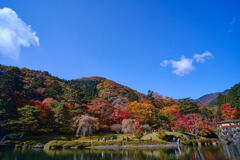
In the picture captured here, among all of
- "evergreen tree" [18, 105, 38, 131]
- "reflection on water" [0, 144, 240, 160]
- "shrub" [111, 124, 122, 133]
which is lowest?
"reflection on water" [0, 144, 240, 160]

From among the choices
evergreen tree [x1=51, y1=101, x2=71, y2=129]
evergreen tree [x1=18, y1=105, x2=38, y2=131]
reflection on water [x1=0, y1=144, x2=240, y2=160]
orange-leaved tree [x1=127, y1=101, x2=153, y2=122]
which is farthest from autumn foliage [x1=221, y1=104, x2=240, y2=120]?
evergreen tree [x1=18, y1=105, x2=38, y2=131]

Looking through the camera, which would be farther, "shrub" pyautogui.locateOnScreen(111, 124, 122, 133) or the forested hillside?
"shrub" pyautogui.locateOnScreen(111, 124, 122, 133)

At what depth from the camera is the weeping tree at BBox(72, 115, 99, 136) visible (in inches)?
1304

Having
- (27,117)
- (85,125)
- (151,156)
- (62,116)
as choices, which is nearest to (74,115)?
(62,116)

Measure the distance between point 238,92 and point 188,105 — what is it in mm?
15959

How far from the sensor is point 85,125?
33.2m

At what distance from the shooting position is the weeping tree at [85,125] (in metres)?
33.1

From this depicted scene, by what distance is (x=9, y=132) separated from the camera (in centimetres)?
3173

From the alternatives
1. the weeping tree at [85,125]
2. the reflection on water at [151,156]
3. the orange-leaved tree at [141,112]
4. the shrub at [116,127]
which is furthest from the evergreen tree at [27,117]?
the orange-leaved tree at [141,112]

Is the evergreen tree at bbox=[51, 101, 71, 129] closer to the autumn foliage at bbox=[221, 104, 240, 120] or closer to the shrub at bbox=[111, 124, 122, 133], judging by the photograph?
the shrub at bbox=[111, 124, 122, 133]

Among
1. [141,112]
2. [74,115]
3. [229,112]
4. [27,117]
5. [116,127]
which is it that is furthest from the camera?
[229,112]

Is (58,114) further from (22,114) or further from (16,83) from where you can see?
(16,83)

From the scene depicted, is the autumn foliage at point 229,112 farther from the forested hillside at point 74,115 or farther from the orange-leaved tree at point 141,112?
the orange-leaved tree at point 141,112

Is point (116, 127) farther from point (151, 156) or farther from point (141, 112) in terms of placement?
point (151, 156)
